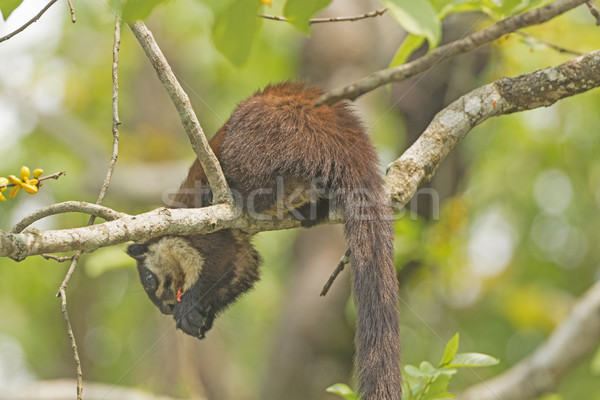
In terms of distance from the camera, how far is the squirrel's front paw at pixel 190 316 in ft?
11.8

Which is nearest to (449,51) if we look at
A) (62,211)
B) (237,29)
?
(237,29)

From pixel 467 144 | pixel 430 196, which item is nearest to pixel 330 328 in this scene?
pixel 430 196

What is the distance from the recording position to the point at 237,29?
61.1 inches

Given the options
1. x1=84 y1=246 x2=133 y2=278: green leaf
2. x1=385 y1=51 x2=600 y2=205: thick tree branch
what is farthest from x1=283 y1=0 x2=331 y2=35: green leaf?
x1=84 y1=246 x2=133 y2=278: green leaf

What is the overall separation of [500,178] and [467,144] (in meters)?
2.09

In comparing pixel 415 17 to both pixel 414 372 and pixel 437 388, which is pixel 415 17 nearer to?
pixel 414 372

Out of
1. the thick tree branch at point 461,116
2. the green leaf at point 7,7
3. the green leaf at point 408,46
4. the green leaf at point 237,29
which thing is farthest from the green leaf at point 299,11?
the thick tree branch at point 461,116

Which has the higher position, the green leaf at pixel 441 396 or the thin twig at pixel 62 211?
the thin twig at pixel 62 211

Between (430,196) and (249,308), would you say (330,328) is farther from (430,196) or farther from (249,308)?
(249,308)

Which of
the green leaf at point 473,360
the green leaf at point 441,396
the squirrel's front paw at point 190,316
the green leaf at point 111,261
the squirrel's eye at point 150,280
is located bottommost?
the green leaf at point 441,396

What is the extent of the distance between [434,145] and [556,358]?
2.79 metres

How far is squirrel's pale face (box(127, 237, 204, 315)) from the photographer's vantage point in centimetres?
367

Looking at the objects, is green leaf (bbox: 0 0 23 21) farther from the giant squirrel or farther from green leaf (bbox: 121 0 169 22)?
the giant squirrel

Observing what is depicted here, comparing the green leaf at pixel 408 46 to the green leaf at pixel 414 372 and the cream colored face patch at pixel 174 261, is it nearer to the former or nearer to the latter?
the green leaf at pixel 414 372
